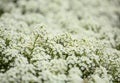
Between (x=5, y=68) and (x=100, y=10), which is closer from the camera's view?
(x=5, y=68)

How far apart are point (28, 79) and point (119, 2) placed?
15045 mm

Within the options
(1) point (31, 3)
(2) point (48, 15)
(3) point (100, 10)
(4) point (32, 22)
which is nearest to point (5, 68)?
(4) point (32, 22)

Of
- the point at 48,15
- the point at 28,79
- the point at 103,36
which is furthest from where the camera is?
the point at 48,15

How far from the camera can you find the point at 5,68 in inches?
216

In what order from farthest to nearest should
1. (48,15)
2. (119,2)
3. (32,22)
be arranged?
(119,2)
(48,15)
(32,22)

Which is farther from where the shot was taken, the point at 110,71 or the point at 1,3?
the point at 1,3

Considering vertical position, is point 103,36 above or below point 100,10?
below

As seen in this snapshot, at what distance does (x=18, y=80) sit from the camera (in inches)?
186

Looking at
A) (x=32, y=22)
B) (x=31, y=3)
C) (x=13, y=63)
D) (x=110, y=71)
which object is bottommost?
(x=110, y=71)

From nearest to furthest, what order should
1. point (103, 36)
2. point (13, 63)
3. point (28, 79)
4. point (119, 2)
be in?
1. point (28, 79)
2. point (13, 63)
3. point (103, 36)
4. point (119, 2)

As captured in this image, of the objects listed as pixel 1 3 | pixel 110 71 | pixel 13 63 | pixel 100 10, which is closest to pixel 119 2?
pixel 100 10

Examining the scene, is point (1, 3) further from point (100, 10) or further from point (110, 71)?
point (110, 71)

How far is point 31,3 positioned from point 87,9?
364 centimetres

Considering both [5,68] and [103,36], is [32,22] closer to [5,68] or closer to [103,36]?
[103,36]
